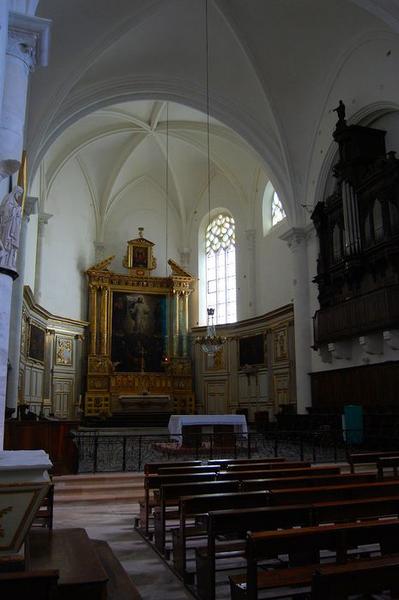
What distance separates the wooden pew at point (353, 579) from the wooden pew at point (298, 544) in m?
0.49

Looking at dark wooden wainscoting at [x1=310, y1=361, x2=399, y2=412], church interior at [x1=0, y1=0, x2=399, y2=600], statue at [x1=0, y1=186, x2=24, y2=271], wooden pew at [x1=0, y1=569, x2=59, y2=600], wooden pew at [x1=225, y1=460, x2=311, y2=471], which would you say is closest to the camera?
wooden pew at [x1=0, y1=569, x2=59, y2=600]

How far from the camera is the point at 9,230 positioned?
21.7ft

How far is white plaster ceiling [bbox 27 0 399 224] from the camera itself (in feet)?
47.9

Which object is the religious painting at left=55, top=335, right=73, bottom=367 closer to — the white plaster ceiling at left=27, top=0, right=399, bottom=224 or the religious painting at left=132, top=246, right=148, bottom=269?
the religious painting at left=132, top=246, right=148, bottom=269

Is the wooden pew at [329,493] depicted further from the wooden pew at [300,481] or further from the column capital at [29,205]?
the column capital at [29,205]

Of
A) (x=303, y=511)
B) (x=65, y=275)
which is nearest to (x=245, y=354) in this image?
(x=65, y=275)

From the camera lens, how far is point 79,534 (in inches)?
141

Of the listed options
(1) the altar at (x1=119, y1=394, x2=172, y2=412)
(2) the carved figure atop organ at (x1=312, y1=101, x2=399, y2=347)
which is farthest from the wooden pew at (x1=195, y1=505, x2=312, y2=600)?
(1) the altar at (x1=119, y1=394, x2=172, y2=412)

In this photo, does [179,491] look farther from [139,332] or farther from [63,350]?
[139,332]

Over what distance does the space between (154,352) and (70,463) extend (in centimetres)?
1574

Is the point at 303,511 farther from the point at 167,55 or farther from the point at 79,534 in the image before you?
the point at 167,55

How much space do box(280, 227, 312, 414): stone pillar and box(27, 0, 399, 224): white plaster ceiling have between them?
93cm

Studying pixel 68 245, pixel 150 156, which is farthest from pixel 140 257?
pixel 150 156

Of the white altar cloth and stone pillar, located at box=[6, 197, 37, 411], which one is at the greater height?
stone pillar, located at box=[6, 197, 37, 411]
